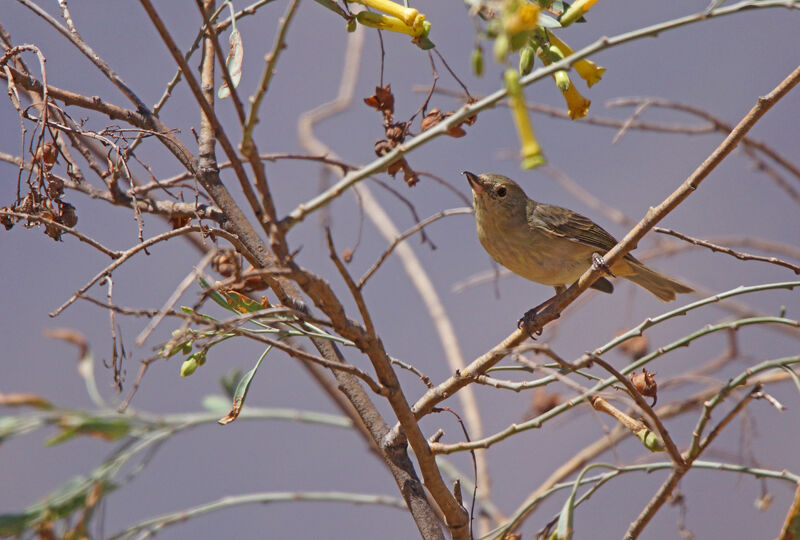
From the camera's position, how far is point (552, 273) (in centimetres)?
384

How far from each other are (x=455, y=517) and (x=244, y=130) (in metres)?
1.03

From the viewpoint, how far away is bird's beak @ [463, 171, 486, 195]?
4.11m

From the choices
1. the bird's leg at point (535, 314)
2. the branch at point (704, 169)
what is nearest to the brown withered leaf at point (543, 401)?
the bird's leg at point (535, 314)

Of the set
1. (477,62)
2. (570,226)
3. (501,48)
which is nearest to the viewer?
(501,48)

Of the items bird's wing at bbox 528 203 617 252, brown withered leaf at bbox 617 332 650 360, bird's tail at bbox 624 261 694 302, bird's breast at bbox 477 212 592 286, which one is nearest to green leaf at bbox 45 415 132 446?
brown withered leaf at bbox 617 332 650 360

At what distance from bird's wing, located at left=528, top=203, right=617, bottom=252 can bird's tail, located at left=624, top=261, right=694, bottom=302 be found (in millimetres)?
206

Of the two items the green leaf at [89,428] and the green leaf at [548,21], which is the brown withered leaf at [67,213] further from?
the green leaf at [548,21]

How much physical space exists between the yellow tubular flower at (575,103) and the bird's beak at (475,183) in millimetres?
2417

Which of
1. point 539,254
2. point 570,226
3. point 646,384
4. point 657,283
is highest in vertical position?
point 570,226

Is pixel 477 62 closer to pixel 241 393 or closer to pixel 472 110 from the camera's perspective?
pixel 472 110

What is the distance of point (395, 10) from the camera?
1581 millimetres

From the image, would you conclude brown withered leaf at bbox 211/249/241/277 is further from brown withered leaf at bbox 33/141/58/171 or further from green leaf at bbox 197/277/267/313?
brown withered leaf at bbox 33/141/58/171

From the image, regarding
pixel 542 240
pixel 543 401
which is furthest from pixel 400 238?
pixel 542 240

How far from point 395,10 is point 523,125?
822mm
